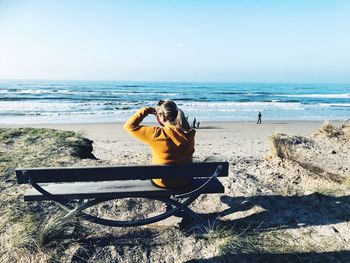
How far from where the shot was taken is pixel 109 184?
4160mm

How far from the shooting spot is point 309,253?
3838 millimetres

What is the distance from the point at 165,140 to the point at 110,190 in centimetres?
77

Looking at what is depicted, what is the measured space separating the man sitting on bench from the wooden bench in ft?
0.58

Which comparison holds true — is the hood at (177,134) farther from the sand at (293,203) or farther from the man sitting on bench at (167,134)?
the sand at (293,203)

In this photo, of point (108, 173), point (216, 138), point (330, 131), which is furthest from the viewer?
point (216, 138)

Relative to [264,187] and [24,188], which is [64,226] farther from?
[264,187]

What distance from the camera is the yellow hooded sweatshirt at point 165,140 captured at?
395cm

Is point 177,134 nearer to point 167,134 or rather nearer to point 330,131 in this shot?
point 167,134

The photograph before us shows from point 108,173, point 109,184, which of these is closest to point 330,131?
point 109,184

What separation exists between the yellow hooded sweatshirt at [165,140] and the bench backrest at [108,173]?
0.19m

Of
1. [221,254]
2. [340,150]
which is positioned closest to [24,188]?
[221,254]

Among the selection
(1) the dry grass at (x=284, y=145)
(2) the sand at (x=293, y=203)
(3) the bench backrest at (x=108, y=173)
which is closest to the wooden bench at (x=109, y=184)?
(3) the bench backrest at (x=108, y=173)

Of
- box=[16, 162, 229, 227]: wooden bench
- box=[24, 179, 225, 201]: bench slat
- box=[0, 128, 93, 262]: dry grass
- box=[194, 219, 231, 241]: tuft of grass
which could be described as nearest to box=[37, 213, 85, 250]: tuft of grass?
box=[0, 128, 93, 262]: dry grass

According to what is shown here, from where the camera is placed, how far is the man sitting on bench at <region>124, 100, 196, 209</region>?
155 inches
